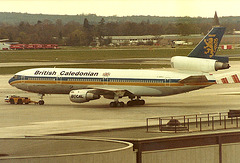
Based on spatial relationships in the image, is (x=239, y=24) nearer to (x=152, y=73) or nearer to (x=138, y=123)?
(x=152, y=73)

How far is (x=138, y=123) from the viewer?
183 feet

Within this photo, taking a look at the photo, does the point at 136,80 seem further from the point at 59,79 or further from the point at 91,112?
the point at 59,79

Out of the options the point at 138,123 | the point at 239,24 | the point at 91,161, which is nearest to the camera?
the point at 91,161

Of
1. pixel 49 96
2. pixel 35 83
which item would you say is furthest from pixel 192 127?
pixel 49 96

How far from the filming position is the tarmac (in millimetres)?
53312

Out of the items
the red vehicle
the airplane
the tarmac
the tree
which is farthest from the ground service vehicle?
the red vehicle

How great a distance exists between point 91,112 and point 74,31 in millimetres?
63790

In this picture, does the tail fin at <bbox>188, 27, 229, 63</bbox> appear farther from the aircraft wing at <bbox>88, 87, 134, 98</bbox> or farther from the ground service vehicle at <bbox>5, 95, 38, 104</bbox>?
the ground service vehicle at <bbox>5, 95, 38, 104</bbox>

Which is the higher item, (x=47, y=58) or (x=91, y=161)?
(x=47, y=58)

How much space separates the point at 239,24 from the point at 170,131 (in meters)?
64.4

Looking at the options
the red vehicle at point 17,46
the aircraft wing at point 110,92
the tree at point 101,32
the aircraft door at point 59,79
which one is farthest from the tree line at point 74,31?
the aircraft wing at point 110,92

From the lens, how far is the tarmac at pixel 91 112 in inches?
2099

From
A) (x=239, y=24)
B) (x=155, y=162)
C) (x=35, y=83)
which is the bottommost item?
(x=155, y=162)

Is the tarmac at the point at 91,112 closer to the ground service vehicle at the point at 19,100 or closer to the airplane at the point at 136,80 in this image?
the ground service vehicle at the point at 19,100
